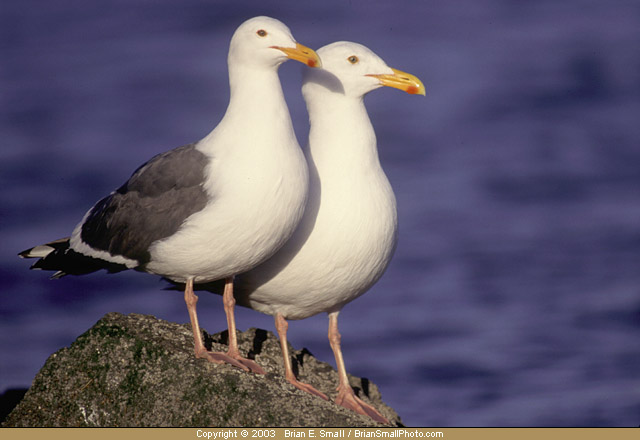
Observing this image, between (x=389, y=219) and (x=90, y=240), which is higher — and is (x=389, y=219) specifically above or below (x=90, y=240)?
Result: above

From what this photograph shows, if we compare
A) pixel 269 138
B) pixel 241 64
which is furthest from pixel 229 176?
pixel 241 64

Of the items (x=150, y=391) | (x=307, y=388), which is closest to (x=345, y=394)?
(x=307, y=388)

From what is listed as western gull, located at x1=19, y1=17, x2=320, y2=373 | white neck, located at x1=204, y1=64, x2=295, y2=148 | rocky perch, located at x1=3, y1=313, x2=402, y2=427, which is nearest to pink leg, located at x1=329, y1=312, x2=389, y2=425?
rocky perch, located at x1=3, y1=313, x2=402, y2=427

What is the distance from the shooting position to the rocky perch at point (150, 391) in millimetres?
7207

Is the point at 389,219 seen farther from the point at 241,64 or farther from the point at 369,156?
the point at 241,64

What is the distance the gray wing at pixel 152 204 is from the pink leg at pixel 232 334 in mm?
872

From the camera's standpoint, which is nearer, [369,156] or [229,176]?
[229,176]

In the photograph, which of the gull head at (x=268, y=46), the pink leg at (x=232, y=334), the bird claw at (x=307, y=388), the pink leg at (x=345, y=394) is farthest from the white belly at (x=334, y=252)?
the gull head at (x=268, y=46)

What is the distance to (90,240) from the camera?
27.7ft

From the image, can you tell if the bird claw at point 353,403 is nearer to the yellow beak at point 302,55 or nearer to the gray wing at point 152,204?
the gray wing at point 152,204

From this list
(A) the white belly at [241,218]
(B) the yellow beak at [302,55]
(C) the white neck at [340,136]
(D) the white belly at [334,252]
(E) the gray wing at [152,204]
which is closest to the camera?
(A) the white belly at [241,218]

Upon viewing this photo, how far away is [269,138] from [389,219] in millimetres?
1465

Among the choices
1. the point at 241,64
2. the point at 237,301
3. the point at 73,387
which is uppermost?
the point at 241,64

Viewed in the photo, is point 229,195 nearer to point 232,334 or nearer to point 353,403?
point 232,334
